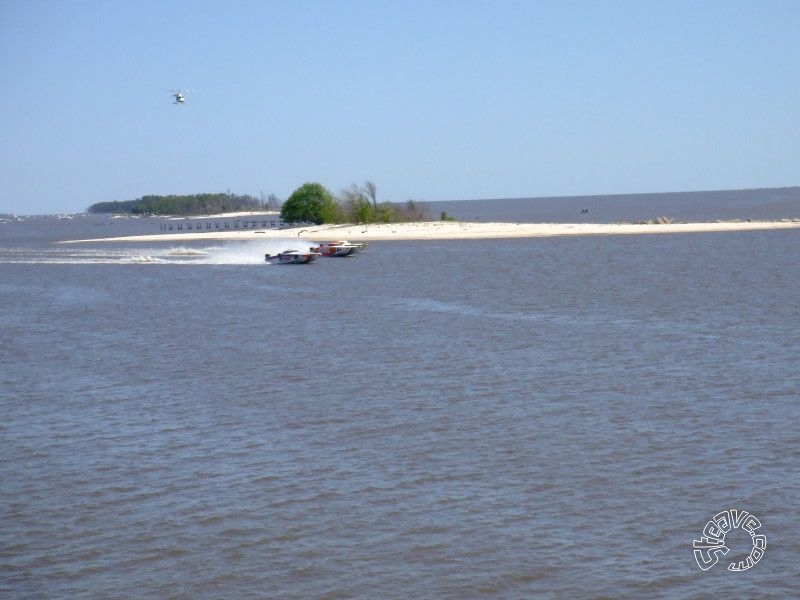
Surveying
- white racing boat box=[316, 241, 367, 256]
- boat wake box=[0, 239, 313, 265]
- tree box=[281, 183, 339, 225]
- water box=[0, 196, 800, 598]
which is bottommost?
water box=[0, 196, 800, 598]

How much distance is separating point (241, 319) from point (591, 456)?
1040 inches

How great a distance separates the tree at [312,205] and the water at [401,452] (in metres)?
85.9

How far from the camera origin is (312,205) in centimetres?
13062

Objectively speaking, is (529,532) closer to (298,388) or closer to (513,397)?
(513,397)

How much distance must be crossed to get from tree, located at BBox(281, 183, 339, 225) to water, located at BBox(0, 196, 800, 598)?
8588 centimetres

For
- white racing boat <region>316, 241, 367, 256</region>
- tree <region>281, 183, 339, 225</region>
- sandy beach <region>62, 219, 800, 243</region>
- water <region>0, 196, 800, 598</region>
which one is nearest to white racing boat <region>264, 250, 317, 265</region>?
white racing boat <region>316, 241, 367, 256</region>

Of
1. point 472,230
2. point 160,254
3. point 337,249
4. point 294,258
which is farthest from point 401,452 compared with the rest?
point 472,230

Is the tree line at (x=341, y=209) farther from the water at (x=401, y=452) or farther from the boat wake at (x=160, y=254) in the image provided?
the water at (x=401, y=452)

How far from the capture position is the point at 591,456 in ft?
59.4

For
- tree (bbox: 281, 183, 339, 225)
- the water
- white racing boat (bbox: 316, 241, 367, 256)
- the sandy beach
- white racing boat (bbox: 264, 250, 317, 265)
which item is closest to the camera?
the water

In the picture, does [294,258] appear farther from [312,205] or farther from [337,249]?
[312,205]

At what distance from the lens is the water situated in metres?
13.4

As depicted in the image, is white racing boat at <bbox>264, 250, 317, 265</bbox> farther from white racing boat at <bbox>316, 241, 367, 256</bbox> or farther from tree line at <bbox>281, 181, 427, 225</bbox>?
tree line at <bbox>281, 181, 427, 225</bbox>

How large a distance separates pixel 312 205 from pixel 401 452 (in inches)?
4460
